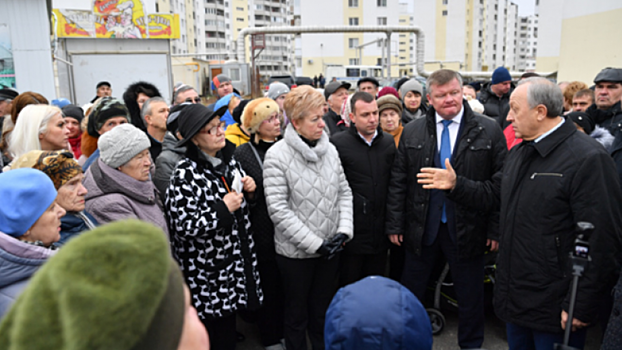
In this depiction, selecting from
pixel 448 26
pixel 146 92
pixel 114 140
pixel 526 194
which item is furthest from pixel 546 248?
pixel 448 26

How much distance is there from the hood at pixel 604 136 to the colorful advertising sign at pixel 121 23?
44.4 ft

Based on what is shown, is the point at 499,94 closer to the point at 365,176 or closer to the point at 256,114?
the point at 365,176

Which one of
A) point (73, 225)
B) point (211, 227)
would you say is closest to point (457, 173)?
point (211, 227)

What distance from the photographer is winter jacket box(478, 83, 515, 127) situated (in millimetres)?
7091

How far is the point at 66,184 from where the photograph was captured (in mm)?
2465

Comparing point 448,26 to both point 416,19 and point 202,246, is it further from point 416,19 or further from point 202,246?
point 202,246

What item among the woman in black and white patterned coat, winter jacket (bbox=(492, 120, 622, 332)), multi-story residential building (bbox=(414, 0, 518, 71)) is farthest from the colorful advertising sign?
multi-story residential building (bbox=(414, 0, 518, 71))

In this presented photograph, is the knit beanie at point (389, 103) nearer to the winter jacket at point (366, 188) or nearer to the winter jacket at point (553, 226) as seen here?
the winter jacket at point (366, 188)

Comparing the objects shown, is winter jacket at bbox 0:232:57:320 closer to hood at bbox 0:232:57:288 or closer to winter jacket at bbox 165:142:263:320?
hood at bbox 0:232:57:288

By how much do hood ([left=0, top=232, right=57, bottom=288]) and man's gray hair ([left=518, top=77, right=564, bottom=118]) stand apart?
2773mm

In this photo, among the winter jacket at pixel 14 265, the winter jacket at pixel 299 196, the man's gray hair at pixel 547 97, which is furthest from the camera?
the winter jacket at pixel 299 196

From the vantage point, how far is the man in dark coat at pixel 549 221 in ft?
7.72

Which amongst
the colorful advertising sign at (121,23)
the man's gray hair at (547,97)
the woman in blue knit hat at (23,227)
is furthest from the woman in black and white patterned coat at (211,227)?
the colorful advertising sign at (121,23)

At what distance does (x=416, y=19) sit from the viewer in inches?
2253
